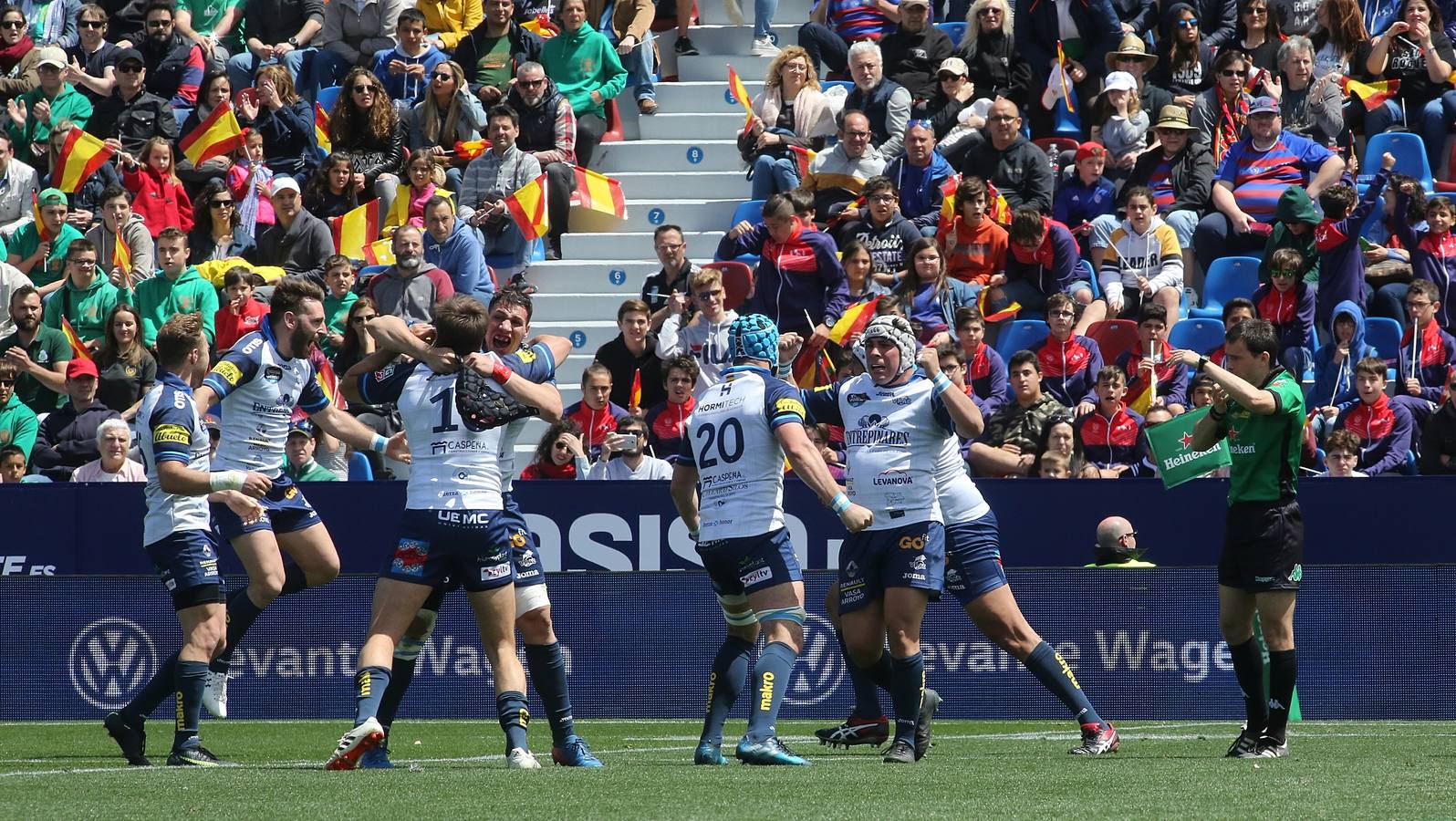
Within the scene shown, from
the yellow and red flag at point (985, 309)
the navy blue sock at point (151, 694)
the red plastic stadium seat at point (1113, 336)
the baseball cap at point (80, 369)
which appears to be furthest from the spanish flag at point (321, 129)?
the navy blue sock at point (151, 694)

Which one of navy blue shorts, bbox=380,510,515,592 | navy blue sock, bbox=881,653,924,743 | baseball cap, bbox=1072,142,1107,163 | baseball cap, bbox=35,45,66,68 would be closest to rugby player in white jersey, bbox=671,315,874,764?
navy blue sock, bbox=881,653,924,743

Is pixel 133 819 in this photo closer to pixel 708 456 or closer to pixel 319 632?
pixel 708 456

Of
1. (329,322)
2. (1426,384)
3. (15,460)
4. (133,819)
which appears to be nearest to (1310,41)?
(1426,384)

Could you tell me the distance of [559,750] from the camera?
834 centimetres

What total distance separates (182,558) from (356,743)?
159 cm

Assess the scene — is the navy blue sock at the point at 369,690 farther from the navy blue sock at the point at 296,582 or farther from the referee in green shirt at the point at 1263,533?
the referee in green shirt at the point at 1263,533

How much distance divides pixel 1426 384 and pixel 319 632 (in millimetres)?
8285

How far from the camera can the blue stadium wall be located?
11969mm

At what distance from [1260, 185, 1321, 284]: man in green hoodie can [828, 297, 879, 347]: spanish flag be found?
300 cm

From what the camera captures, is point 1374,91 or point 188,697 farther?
point 1374,91

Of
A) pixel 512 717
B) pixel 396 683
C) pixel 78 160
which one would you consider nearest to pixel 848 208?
pixel 78 160

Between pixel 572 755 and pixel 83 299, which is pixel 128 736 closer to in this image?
pixel 572 755

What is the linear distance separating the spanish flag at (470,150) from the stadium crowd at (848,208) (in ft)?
0.08

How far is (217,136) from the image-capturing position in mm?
18297
